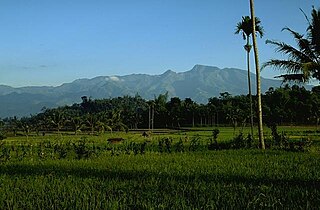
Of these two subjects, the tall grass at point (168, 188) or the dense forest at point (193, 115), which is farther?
the dense forest at point (193, 115)

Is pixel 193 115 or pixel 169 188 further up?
pixel 193 115

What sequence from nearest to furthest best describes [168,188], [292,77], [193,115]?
[168,188], [292,77], [193,115]

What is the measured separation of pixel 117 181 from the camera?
1037 centimetres

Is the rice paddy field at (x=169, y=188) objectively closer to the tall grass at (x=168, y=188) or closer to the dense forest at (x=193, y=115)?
the tall grass at (x=168, y=188)

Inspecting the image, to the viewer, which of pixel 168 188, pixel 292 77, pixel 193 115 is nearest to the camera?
pixel 168 188

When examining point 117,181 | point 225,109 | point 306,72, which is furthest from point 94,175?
point 225,109

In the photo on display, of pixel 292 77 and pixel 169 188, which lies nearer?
pixel 169 188

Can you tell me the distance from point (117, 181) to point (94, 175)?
5.28 ft

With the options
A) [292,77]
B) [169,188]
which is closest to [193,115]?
[292,77]

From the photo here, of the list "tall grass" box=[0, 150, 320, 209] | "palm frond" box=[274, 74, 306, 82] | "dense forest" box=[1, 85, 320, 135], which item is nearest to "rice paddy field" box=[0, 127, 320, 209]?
"tall grass" box=[0, 150, 320, 209]

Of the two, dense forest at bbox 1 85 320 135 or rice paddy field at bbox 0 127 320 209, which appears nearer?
rice paddy field at bbox 0 127 320 209

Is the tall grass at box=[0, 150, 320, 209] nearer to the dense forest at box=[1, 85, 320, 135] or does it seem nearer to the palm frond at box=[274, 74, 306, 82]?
the palm frond at box=[274, 74, 306, 82]

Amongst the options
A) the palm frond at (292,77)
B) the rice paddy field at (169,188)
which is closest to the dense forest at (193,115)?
the palm frond at (292,77)

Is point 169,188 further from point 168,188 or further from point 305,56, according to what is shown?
Answer: point 305,56
